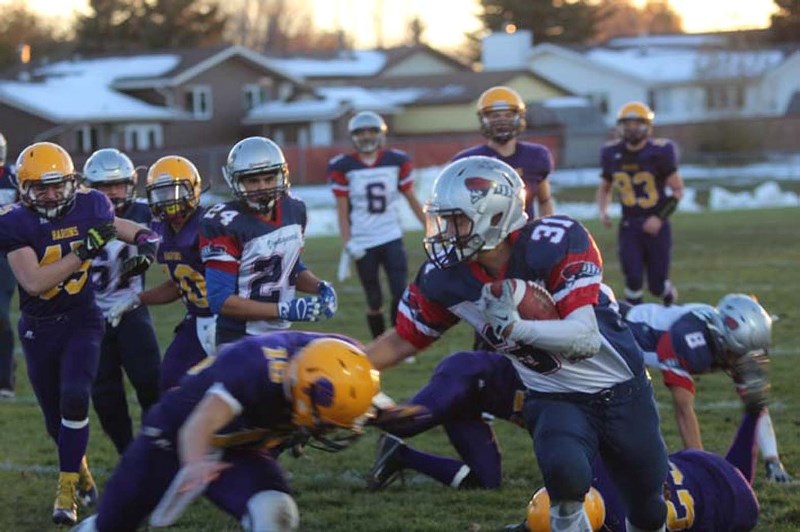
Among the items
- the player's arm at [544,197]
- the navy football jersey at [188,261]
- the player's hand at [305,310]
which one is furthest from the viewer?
A: the player's arm at [544,197]

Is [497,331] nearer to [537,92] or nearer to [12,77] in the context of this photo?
[12,77]

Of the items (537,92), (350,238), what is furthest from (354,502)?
(537,92)

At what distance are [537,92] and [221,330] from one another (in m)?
40.8

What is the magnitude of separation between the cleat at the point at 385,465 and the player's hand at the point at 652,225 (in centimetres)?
438

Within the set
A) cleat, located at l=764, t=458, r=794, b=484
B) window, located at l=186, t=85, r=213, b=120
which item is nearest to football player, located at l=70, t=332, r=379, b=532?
cleat, located at l=764, t=458, r=794, b=484

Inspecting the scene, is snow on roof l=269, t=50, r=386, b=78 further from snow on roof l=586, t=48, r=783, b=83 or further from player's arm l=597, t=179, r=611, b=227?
player's arm l=597, t=179, r=611, b=227

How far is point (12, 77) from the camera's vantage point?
134ft

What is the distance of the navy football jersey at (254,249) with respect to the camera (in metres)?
5.52

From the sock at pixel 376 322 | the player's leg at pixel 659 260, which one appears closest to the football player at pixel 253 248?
the sock at pixel 376 322

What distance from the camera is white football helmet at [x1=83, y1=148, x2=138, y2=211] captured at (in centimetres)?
638

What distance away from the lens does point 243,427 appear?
4.00 metres

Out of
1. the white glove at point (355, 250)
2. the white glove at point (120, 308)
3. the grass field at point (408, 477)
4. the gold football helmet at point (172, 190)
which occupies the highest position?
the gold football helmet at point (172, 190)

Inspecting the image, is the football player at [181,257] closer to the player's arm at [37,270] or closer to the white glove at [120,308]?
the white glove at [120,308]

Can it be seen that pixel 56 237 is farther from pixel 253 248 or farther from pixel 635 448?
pixel 635 448
